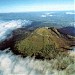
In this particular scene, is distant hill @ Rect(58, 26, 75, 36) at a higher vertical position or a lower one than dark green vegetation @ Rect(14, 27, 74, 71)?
higher

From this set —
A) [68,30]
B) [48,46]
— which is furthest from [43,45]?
[68,30]

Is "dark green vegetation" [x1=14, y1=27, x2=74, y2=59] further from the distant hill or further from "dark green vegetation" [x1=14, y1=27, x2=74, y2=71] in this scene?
the distant hill

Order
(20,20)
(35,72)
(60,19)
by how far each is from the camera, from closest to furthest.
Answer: (35,72)
(60,19)
(20,20)

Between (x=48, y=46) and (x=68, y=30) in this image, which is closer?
(x=48, y=46)

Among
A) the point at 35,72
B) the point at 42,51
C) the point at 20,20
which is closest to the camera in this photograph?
the point at 35,72

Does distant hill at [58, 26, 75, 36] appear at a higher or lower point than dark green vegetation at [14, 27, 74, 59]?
higher

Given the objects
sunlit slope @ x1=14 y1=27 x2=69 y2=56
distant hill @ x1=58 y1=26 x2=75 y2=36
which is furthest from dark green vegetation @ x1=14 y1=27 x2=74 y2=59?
distant hill @ x1=58 y1=26 x2=75 y2=36

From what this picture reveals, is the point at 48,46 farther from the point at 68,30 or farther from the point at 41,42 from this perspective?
the point at 68,30

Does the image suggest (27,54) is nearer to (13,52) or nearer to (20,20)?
(13,52)

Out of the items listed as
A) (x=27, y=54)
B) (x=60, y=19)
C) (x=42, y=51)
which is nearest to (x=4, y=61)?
(x=27, y=54)

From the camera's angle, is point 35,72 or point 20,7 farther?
point 20,7

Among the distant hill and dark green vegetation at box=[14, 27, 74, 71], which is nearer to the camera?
dark green vegetation at box=[14, 27, 74, 71]
